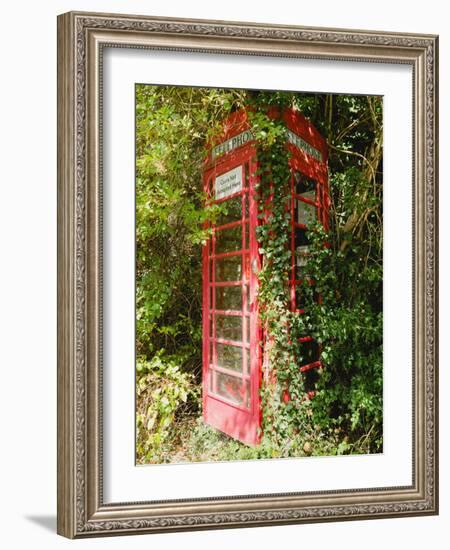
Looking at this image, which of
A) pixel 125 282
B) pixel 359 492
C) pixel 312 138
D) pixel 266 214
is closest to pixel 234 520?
pixel 359 492

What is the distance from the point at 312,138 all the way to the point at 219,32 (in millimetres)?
656

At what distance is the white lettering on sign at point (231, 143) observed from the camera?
3.61 metres

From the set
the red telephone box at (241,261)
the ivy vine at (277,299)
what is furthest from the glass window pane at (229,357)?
the ivy vine at (277,299)

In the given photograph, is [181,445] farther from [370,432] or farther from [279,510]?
[370,432]

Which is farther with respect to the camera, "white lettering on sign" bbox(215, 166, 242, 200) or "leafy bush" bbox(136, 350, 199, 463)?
"white lettering on sign" bbox(215, 166, 242, 200)

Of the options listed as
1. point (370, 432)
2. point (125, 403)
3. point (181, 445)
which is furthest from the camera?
point (370, 432)

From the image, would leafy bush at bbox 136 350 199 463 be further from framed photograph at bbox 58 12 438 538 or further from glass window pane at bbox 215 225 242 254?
glass window pane at bbox 215 225 242 254

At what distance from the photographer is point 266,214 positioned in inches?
146

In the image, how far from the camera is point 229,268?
3660 mm

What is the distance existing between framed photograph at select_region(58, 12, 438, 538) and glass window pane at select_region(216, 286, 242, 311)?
0.6 inches

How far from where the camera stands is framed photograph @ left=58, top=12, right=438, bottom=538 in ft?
10.3

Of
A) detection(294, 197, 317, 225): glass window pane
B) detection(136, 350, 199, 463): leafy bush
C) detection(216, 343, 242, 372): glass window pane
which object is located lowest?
detection(136, 350, 199, 463): leafy bush

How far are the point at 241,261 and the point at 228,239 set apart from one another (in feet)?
0.46

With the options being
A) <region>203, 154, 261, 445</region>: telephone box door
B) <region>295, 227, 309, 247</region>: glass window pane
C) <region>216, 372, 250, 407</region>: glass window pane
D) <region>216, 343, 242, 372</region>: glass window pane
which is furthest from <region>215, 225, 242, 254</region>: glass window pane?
<region>216, 372, 250, 407</region>: glass window pane
